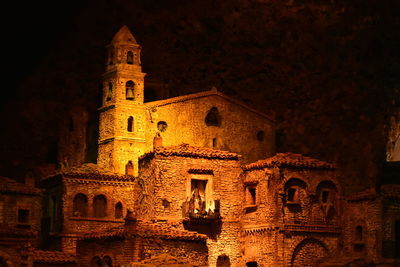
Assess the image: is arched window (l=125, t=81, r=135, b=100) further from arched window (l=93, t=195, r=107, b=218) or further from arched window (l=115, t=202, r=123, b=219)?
arched window (l=115, t=202, r=123, b=219)

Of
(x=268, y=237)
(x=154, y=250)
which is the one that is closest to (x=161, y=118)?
(x=268, y=237)

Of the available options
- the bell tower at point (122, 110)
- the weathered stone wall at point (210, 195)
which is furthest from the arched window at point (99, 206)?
the weathered stone wall at point (210, 195)

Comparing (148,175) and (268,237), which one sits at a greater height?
(148,175)

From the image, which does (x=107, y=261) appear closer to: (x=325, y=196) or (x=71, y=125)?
(x=325, y=196)

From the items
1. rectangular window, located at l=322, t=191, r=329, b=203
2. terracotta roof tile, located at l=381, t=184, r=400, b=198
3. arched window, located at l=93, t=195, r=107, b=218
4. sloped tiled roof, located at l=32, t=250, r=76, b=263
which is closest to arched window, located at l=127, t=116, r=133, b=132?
arched window, located at l=93, t=195, r=107, b=218

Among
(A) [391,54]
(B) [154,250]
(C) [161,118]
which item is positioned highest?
(A) [391,54]

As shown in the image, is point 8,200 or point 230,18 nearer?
point 8,200

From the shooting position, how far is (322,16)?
83500 mm

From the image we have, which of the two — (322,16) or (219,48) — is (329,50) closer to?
(322,16)

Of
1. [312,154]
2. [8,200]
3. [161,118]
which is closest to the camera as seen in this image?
[8,200]

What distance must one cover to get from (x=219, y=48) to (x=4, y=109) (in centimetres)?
1894

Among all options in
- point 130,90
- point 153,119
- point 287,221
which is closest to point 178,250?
point 287,221

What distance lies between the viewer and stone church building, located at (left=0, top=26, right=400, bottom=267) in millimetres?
50469

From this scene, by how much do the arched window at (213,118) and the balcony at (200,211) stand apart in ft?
45.2
